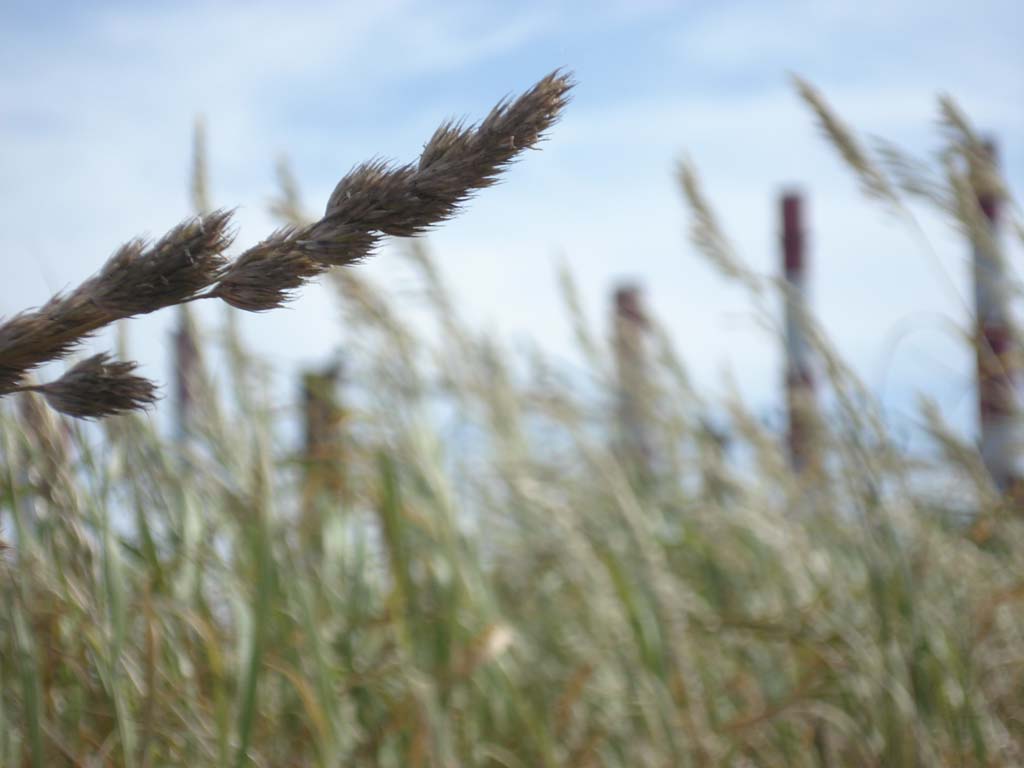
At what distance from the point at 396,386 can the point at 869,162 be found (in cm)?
74

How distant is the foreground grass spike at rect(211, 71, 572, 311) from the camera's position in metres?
0.52

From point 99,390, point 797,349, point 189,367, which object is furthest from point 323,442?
point 797,349

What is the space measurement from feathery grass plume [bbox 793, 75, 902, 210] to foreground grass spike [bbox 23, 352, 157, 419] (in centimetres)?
99

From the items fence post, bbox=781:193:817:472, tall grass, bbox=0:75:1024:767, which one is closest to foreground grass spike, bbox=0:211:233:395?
tall grass, bbox=0:75:1024:767

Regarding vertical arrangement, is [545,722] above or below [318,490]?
below

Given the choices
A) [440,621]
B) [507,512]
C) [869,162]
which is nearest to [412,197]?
[869,162]

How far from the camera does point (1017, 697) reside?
151 centimetres

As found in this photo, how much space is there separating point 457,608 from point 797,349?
1813 mm

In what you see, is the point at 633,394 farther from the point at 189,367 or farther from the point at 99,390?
the point at 99,390

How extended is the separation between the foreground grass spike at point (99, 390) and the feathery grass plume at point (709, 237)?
1019 mm

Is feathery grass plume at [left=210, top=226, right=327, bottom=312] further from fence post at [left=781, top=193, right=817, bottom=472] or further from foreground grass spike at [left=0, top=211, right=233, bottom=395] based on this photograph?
fence post at [left=781, top=193, right=817, bottom=472]

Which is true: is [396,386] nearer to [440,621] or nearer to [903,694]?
[440,621]

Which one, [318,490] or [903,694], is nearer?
[903,694]

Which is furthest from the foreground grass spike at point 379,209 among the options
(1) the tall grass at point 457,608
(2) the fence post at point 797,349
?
A: (2) the fence post at point 797,349
